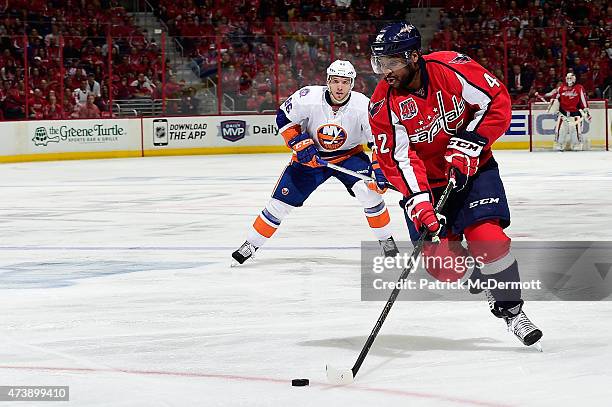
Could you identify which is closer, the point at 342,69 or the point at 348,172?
the point at 342,69

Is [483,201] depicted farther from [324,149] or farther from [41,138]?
[41,138]

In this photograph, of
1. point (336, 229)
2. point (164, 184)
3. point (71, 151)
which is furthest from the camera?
point (71, 151)

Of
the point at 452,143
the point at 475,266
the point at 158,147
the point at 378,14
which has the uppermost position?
the point at 452,143

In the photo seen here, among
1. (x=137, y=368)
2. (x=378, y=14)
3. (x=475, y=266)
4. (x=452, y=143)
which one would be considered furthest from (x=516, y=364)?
(x=378, y=14)

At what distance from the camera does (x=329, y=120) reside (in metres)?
7.31

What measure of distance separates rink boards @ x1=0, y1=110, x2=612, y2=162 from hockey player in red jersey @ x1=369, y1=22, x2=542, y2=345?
14.1m

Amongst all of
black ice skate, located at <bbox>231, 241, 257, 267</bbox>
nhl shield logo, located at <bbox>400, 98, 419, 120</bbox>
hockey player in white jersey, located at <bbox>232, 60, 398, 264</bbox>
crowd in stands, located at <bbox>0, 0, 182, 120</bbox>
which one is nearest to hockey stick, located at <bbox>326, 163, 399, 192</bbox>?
hockey player in white jersey, located at <bbox>232, 60, 398, 264</bbox>

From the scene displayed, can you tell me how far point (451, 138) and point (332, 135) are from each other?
285 cm

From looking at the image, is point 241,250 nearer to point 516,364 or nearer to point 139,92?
point 516,364

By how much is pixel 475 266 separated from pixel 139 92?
1578cm

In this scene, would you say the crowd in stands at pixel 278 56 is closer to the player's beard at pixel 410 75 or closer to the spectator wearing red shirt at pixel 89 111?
the spectator wearing red shirt at pixel 89 111

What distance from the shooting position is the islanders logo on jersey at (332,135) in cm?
730

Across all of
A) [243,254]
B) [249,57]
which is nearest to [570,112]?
[249,57]

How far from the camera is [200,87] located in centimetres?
2009
